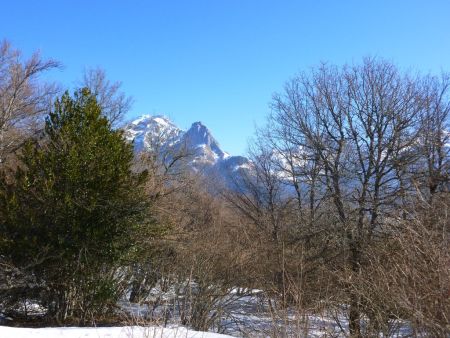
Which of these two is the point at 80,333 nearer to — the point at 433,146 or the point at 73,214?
the point at 73,214

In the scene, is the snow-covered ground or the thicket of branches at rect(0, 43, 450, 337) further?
the thicket of branches at rect(0, 43, 450, 337)

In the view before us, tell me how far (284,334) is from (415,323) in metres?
1.58

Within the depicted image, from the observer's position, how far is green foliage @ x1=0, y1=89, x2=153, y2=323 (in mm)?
11531

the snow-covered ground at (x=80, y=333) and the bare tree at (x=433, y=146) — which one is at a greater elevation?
the bare tree at (x=433, y=146)

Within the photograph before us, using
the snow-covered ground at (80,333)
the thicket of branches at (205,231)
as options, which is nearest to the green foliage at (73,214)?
the thicket of branches at (205,231)

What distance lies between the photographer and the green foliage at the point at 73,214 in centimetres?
1153

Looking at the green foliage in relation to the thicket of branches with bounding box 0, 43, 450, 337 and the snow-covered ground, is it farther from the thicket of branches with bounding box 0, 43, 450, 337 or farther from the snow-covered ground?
the snow-covered ground

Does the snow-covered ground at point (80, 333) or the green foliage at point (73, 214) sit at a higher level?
the green foliage at point (73, 214)

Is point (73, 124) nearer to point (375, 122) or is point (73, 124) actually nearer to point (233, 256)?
point (233, 256)

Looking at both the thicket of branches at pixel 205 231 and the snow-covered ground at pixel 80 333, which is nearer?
the snow-covered ground at pixel 80 333

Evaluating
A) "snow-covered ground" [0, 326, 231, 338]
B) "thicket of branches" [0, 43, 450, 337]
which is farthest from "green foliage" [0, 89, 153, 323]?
"snow-covered ground" [0, 326, 231, 338]

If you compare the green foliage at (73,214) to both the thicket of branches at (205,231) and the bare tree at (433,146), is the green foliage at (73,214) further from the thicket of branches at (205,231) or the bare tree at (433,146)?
the bare tree at (433,146)

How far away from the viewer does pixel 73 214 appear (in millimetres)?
11758

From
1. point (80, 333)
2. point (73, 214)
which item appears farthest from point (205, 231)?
point (80, 333)
